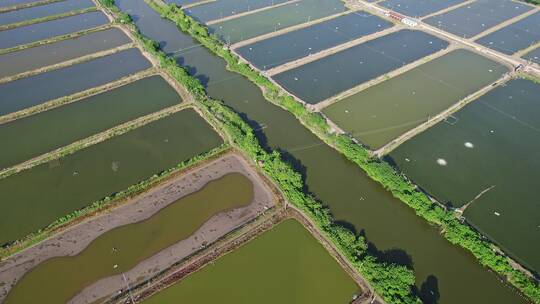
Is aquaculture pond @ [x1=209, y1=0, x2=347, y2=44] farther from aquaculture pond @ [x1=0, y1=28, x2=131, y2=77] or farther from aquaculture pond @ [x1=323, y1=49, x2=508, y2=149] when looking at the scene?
aquaculture pond @ [x1=323, y1=49, x2=508, y2=149]

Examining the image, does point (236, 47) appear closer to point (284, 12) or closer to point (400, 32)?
point (284, 12)

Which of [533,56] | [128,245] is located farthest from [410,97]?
[128,245]

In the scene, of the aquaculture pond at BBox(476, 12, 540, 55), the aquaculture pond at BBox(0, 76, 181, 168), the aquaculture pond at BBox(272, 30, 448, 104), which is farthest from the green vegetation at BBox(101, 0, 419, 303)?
the aquaculture pond at BBox(476, 12, 540, 55)

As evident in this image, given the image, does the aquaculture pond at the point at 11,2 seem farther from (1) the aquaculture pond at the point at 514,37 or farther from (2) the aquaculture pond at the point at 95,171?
(1) the aquaculture pond at the point at 514,37

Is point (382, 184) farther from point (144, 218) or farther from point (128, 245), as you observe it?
point (128, 245)

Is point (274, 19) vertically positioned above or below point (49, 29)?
below

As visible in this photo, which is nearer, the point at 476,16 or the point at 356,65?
the point at 356,65

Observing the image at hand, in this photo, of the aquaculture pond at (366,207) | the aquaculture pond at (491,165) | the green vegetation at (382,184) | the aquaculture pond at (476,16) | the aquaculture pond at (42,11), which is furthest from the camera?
the aquaculture pond at (42,11)

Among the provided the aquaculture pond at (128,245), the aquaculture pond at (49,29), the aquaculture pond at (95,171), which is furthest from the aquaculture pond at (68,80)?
the aquaculture pond at (128,245)
